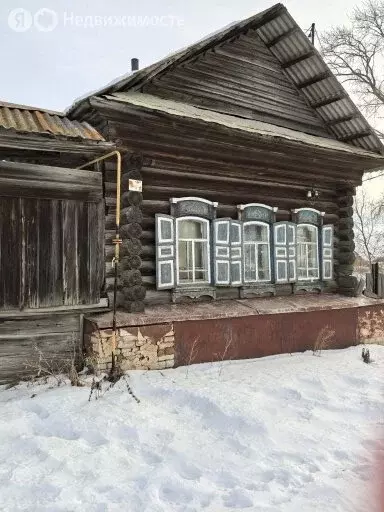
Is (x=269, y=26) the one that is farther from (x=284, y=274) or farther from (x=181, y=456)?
(x=181, y=456)

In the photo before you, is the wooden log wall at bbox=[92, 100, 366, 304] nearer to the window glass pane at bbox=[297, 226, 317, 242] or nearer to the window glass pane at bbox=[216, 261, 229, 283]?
the window glass pane at bbox=[216, 261, 229, 283]

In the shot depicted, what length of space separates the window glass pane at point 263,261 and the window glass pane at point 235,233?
79cm

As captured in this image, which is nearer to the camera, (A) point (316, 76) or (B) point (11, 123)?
(B) point (11, 123)

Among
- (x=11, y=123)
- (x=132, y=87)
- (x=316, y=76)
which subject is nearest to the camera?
(x=11, y=123)

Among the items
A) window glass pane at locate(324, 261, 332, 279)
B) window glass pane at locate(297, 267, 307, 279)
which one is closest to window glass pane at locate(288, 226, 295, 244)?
window glass pane at locate(297, 267, 307, 279)

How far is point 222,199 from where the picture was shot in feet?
25.6

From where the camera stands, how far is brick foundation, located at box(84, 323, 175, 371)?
5.73 meters

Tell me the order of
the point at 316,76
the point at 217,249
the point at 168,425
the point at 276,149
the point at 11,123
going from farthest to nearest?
the point at 316,76 < the point at 276,149 < the point at 217,249 < the point at 11,123 < the point at 168,425

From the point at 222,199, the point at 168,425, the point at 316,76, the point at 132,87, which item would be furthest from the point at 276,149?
the point at 168,425

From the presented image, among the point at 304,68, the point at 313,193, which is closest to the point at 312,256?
the point at 313,193

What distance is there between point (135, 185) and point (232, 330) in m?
2.75

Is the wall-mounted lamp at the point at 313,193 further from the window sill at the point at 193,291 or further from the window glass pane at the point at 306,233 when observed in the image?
the window sill at the point at 193,291

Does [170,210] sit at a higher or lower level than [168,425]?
higher

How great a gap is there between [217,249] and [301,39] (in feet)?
15.2
